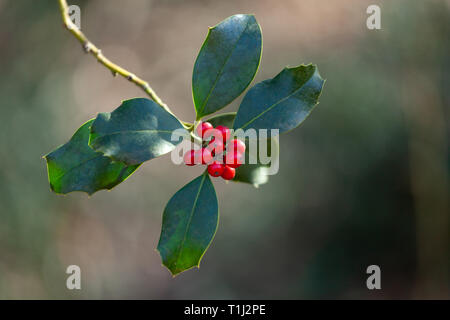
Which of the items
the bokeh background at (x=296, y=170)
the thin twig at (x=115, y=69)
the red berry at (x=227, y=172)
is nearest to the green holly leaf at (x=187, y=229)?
the red berry at (x=227, y=172)

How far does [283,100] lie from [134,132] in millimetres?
315

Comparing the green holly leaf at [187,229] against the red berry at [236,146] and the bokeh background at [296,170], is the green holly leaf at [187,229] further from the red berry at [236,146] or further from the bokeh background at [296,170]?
the bokeh background at [296,170]

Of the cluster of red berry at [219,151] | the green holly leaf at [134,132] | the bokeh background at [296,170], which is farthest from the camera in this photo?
the bokeh background at [296,170]

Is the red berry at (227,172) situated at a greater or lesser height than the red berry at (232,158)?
lesser

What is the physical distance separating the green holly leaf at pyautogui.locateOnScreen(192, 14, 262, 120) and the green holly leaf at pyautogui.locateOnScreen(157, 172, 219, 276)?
0.19m

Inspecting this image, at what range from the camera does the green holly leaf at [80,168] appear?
0.97 m

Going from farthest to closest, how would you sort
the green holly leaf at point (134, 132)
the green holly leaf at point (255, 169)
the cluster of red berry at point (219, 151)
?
the green holly leaf at point (255, 169) → the cluster of red berry at point (219, 151) → the green holly leaf at point (134, 132)

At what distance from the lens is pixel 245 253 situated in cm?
380

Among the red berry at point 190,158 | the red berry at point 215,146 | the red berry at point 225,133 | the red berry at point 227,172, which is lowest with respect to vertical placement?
the red berry at point 227,172

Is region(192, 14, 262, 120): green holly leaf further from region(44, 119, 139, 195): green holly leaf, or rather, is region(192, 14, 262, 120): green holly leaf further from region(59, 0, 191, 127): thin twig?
region(44, 119, 139, 195): green holly leaf

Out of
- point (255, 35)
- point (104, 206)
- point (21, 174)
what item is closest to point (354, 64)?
point (104, 206)

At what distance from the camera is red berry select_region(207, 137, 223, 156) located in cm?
94

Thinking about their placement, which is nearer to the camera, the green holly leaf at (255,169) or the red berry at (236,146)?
the red berry at (236,146)

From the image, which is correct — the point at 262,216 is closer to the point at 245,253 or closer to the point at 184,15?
the point at 245,253
